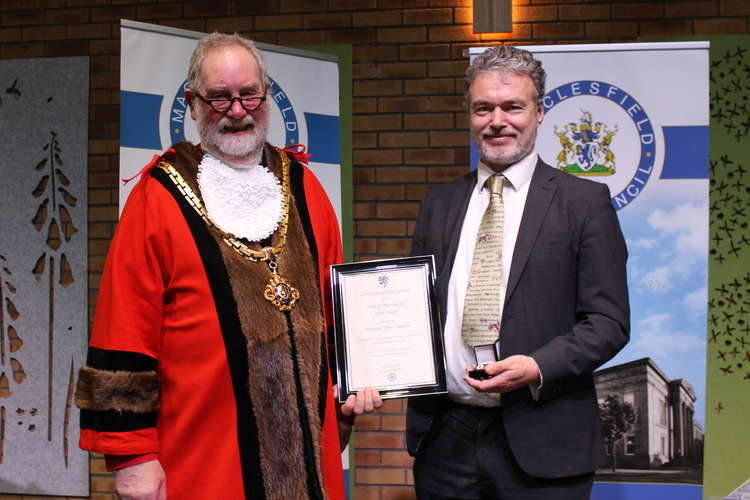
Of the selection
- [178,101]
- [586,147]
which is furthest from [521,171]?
[178,101]

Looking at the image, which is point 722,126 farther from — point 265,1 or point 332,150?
point 265,1

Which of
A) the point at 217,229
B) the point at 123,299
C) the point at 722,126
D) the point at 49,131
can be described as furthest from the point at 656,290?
the point at 49,131

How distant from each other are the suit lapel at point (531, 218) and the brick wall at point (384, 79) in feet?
5.72

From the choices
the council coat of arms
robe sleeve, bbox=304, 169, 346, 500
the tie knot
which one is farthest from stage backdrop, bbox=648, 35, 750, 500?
robe sleeve, bbox=304, 169, 346, 500

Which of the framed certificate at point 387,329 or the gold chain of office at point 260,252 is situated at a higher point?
the gold chain of office at point 260,252

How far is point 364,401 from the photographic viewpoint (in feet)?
5.73

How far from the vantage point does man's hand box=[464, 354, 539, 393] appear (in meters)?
1.64

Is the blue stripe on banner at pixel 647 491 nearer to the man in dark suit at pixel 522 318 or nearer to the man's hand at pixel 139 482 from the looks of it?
the man in dark suit at pixel 522 318

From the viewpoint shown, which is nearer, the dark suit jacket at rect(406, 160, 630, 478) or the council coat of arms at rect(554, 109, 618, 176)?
the dark suit jacket at rect(406, 160, 630, 478)

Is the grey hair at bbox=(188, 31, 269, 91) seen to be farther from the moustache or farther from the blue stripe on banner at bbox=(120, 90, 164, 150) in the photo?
the blue stripe on banner at bbox=(120, 90, 164, 150)

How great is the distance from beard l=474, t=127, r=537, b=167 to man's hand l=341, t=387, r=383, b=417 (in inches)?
29.0

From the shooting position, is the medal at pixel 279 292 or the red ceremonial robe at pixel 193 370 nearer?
the red ceremonial robe at pixel 193 370

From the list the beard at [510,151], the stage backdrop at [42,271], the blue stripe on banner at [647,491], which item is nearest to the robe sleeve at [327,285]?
the beard at [510,151]

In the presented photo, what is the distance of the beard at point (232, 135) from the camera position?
1730 mm
